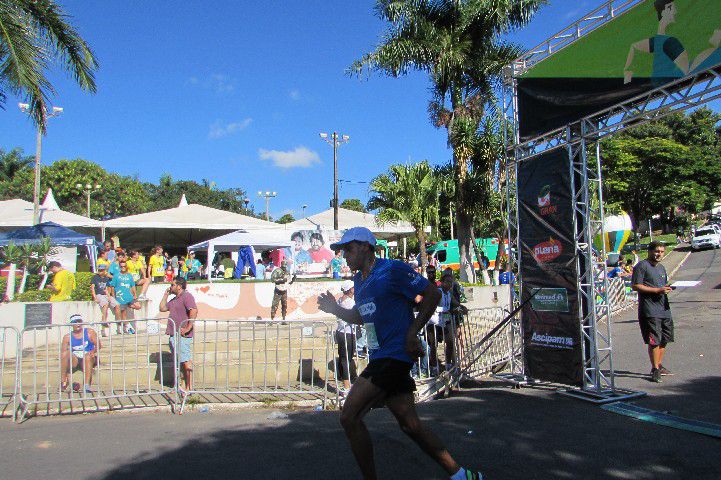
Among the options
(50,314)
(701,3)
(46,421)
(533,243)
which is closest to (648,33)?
(701,3)

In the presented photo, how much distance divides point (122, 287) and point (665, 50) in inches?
404

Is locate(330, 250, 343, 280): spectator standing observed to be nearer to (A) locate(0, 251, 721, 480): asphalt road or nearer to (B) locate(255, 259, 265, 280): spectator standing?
(B) locate(255, 259, 265, 280): spectator standing

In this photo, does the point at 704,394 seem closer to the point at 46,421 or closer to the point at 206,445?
the point at 206,445

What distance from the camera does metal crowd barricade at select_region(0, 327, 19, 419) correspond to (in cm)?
698

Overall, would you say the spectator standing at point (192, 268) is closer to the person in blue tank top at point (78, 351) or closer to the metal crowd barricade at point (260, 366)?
the metal crowd barricade at point (260, 366)

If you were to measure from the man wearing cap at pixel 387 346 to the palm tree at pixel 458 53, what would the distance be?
49.6 ft

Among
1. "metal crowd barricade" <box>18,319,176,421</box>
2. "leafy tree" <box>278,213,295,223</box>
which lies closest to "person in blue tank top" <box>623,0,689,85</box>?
"metal crowd barricade" <box>18,319,176,421</box>

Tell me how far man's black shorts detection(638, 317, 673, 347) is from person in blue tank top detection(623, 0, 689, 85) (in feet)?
10.7

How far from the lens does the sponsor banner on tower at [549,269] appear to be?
671cm

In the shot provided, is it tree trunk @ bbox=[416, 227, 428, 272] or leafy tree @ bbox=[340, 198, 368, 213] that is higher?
leafy tree @ bbox=[340, 198, 368, 213]

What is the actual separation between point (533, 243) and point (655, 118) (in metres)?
2.15

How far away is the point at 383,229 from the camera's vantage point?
2423 cm

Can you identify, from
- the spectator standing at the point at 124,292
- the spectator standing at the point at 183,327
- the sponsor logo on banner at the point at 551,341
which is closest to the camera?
the sponsor logo on banner at the point at 551,341

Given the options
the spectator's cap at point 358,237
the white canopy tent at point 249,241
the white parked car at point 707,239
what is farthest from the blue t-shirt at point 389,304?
the white parked car at point 707,239
